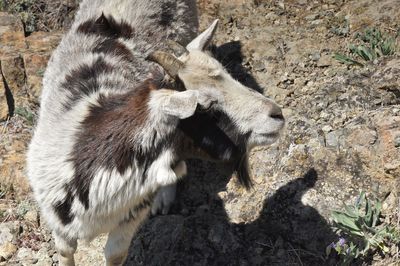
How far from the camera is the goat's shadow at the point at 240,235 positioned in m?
4.64

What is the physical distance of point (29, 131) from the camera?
5973 millimetres

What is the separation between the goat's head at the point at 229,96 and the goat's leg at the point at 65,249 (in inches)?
56.9

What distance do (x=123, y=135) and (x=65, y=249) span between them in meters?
1.24

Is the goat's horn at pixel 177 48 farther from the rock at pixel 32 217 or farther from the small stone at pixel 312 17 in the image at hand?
the small stone at pixel 312 17

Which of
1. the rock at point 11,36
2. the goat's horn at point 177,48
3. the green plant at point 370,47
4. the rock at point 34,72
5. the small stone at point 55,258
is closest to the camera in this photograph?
the goat's horn at point 177,48

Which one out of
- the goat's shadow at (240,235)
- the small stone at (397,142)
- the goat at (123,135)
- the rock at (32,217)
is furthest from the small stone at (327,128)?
the rock at (32,217)

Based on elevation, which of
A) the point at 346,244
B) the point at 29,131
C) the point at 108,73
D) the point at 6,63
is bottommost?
the point at 29,131

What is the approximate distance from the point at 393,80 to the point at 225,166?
1.83 meters

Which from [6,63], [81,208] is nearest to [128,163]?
[81,208]

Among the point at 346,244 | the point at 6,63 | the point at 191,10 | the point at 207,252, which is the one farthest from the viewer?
the point at 6,63

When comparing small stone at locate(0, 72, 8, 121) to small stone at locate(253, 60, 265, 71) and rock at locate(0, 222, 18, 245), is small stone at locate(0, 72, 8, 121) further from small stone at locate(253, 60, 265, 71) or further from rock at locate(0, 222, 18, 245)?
small stone at locate(253, 60, 265, 71)

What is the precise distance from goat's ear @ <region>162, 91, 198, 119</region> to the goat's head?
0.18 meters

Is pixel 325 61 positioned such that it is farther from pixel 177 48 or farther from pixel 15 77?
pixel 15 77

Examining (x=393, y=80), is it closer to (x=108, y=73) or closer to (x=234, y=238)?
(x=234, y=238)
